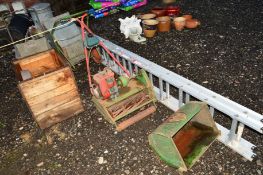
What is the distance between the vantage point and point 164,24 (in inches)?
258

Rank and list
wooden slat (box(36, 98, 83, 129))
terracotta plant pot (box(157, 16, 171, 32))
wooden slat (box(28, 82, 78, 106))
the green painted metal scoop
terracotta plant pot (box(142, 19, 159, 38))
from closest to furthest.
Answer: the green painted metal scoop → wooden slat (box(28, 82, 78, 106)) → wooden slat (box(36, 98, 83, 129)) → terracotta plant pot (box(142, 19, 159, 38)) → terracotta plant pot (box(157, 16, 171, 32))

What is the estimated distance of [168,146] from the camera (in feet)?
10.9

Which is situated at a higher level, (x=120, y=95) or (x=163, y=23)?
(x=163, y=23)

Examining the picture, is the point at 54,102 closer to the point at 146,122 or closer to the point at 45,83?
the point at 45,83

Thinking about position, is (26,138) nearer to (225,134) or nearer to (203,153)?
(203,153)

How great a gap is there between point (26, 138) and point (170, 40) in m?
3.93

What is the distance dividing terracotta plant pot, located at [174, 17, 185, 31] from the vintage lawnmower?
2757 millimetres

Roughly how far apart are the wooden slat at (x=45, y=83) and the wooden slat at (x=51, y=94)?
5 centimetres

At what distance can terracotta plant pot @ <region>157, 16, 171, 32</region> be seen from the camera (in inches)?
258

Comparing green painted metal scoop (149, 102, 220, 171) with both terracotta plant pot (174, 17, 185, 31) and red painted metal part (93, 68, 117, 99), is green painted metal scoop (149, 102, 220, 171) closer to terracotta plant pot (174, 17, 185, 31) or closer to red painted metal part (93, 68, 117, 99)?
red painted metal part (93, 68, 117, 99)

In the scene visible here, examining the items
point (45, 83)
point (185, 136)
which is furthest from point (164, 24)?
point (45, 83)

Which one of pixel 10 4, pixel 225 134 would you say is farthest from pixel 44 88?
pixel 10 4

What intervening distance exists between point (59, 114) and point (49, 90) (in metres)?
0.52

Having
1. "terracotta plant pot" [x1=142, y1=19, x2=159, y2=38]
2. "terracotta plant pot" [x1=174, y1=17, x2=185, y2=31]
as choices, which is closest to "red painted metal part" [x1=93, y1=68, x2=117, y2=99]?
"terracotta plant pot" [x1=142, y1=19, x2=159, y2=38]
